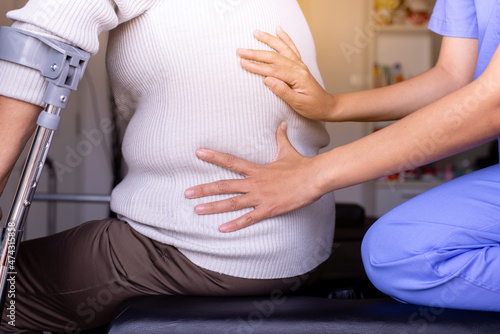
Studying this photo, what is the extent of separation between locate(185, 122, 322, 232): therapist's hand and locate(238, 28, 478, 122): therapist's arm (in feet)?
0.28

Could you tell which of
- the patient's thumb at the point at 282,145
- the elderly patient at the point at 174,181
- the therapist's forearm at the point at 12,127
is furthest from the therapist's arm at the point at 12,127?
the patient's thumb at the point at 282,145

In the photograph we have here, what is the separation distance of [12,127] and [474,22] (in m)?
0.95

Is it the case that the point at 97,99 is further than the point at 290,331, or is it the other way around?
the point at 97,99

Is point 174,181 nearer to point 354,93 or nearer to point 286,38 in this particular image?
point 286,38

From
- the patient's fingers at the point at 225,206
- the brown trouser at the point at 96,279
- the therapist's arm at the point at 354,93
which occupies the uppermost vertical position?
the therapist's arm at the point at 354,93

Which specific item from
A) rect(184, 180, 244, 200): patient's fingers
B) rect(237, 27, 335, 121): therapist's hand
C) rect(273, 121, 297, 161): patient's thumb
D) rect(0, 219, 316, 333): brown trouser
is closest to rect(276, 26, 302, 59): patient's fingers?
rect(237, 27, 335, 121): therapist's hand

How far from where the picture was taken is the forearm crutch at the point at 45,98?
0.69 metres

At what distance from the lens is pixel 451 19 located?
1.18 meters

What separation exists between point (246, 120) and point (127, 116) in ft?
1.09

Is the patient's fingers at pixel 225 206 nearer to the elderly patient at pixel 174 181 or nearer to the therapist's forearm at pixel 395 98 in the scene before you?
the elderly patient at pixel 174 181

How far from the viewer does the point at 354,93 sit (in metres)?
1.15

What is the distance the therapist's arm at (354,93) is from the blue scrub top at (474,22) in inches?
1.3

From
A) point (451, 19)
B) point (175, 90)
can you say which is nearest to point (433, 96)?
point (451, 19)

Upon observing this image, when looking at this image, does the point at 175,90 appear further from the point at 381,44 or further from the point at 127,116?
the point at 381,44
